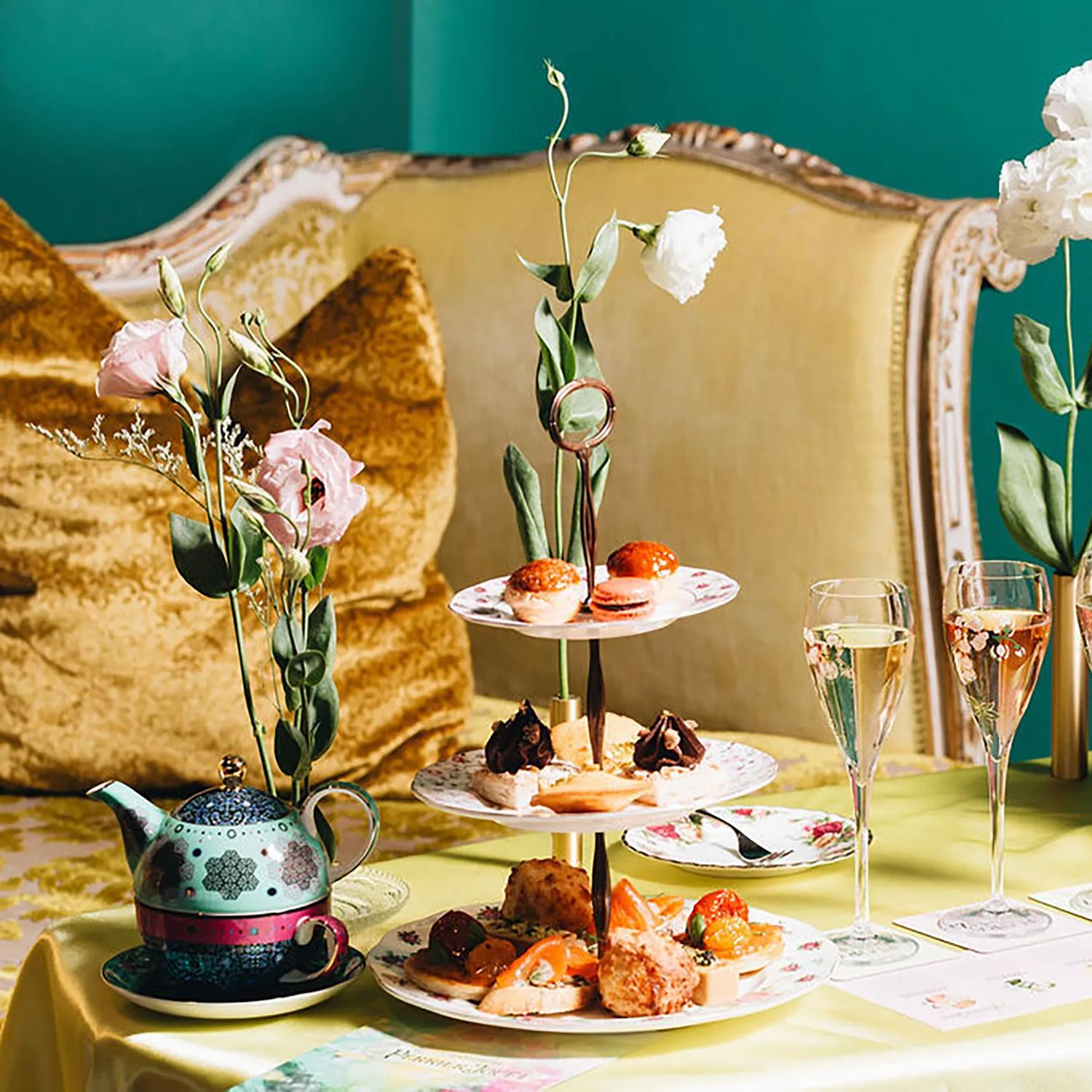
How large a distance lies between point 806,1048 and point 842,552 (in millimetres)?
1189

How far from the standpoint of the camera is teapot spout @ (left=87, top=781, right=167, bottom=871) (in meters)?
0.91

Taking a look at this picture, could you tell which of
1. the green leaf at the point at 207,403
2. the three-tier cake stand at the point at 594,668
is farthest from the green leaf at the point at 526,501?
the green leaf at the point at 207,403

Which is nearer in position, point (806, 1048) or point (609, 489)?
point (806, 1048)

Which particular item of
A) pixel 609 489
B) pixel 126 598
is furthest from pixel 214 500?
pixel 609 489

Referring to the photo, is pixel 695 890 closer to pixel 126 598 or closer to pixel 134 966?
pixel 134 966

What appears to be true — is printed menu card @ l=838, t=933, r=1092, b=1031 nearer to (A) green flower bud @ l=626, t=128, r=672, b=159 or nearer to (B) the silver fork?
(B) the silver fork

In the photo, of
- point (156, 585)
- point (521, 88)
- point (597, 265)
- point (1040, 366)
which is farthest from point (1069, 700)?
point (521, 88)

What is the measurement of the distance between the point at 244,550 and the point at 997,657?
17.4 inches

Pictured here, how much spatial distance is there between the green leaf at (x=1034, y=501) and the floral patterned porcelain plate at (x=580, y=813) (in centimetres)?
49

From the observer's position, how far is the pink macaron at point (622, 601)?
0.90 meters

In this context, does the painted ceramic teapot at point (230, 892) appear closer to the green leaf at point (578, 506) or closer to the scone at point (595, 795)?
the scone at point (595, 795)

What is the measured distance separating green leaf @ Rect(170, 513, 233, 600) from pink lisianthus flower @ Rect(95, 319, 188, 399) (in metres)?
0.08

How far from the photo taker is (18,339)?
1.99 meters

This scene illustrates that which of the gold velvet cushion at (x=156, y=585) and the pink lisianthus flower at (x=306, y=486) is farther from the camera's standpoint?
the gold velvet cushion at (x=156, y=585)
